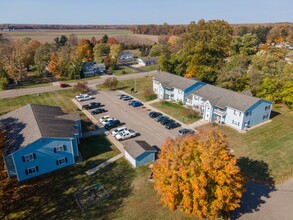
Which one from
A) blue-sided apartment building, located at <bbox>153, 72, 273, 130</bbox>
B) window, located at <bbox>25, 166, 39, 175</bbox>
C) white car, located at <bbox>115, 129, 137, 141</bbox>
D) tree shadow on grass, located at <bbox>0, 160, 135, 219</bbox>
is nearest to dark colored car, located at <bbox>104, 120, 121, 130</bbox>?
white car, located at <bbox>115, 129, 137, 141</bbox>

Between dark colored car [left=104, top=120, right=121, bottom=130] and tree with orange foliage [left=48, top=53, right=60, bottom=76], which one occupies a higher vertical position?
tree with orange foliage [left=48, top=53, right=60, bottom=76]

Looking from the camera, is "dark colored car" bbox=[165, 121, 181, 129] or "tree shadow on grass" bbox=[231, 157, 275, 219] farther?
"dark colored car" bbox=[165, 121, 181, 129]

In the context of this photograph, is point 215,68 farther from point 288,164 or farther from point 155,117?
point 288,164

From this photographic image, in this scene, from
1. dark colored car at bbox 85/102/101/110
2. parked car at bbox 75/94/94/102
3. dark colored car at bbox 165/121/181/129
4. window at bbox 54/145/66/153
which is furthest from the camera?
parked car at bbox 75/94/94/102

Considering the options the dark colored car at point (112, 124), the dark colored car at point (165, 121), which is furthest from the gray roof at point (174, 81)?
the dark colored car at point (112, 124)

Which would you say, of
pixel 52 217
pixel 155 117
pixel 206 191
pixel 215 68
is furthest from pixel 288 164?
pixel 215 68

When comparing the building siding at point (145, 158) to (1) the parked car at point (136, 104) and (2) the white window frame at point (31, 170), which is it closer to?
(2) the white window frame at point (31, 170)

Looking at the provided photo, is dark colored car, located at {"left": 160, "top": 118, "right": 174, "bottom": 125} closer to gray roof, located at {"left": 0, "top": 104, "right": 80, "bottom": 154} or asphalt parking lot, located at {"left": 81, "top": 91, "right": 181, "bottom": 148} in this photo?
asphalt parking lot, located at {"left": 81, "top": 91, "right": 181, "bottom": 148}
